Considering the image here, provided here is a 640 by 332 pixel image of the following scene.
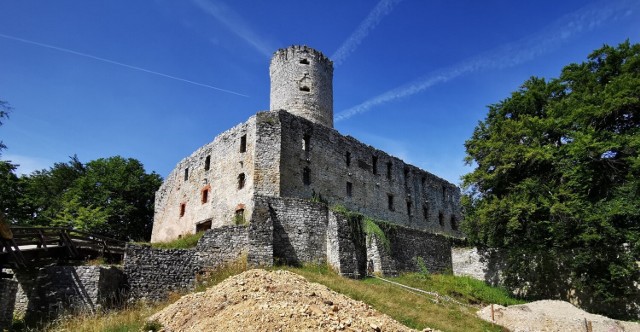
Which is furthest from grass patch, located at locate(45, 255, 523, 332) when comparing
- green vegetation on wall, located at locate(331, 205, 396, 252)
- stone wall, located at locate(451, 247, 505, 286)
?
green vegetation on wall, located at locate(331, 205, 396, 252)

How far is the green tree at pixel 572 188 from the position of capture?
69.6 feet

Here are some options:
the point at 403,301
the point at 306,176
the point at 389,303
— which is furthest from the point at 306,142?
the point at 389,303

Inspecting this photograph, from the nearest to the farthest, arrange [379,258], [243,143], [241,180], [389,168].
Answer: [379,258] < [241,180] < [243,143] < [389,168]

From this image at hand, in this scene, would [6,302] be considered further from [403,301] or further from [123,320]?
[403,301]

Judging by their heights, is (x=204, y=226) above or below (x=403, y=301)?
above

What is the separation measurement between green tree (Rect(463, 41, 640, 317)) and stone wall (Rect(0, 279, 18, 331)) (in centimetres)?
2019

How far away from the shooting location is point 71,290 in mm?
16469

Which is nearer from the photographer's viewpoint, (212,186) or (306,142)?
(306,142)

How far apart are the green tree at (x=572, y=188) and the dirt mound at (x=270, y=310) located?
1263cm

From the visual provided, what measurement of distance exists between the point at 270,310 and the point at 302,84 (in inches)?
865

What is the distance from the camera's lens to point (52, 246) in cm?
1761

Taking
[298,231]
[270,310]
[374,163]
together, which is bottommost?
[270,310]

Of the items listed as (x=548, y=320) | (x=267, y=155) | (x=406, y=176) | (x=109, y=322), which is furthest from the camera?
(x=406, y=176)

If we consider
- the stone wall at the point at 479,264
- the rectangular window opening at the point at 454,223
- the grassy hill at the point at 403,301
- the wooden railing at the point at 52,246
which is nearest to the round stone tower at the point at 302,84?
the stone wall at the point at 479,264
